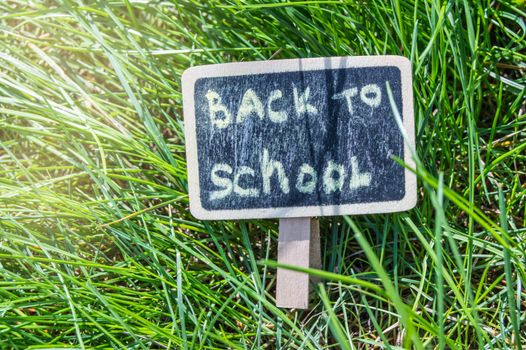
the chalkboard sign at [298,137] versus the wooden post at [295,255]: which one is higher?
the chalkboard sign at [298,137]

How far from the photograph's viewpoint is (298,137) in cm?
85

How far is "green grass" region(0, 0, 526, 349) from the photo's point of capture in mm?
839

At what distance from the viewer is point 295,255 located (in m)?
0.83

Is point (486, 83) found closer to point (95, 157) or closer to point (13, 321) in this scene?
point (95, 157)

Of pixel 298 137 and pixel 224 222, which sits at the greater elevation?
pixel 298 137

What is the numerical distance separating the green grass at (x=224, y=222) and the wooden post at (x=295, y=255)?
0.03 meters

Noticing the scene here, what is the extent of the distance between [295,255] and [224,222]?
5.7 inches

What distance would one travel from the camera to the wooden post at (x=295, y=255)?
0.83 metres

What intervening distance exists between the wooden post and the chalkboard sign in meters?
0.02

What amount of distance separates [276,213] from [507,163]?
39cm

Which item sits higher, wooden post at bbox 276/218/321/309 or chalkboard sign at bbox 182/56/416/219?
chalkboard sign at bbox 182/56/416/219

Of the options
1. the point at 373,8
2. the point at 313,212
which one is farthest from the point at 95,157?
the point at 373,8

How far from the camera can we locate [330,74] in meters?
0.85

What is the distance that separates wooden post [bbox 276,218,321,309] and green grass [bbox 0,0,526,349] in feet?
0.09
